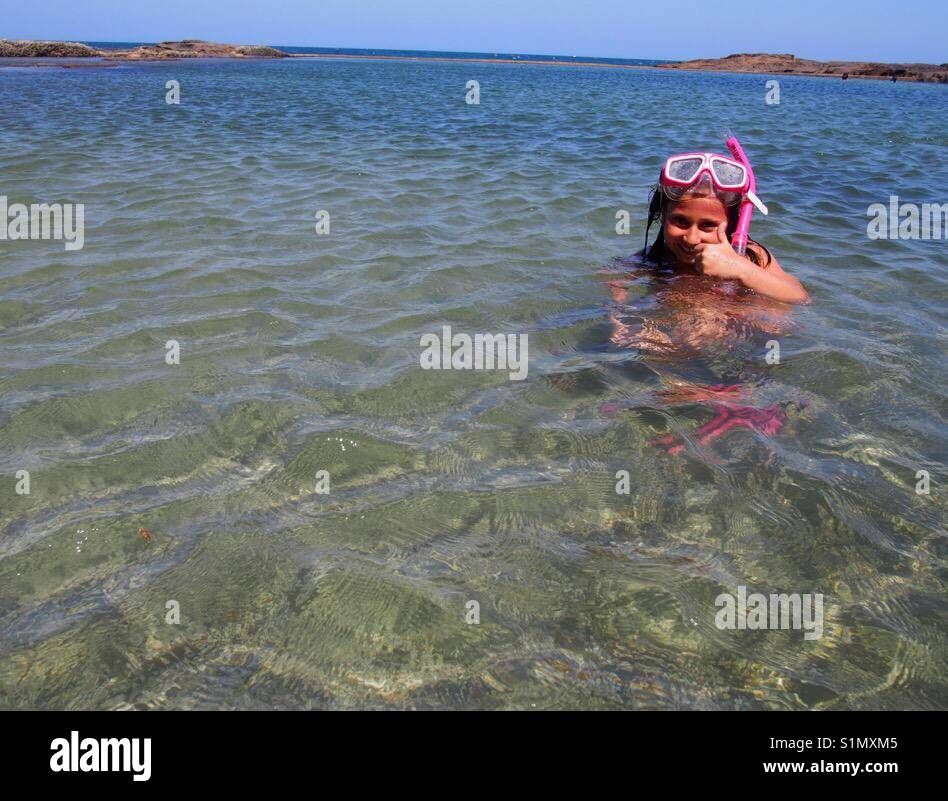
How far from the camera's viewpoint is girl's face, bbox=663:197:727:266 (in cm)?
498

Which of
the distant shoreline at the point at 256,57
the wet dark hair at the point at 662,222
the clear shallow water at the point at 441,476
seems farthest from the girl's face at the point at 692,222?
the distant shoreline at the point at 256,57

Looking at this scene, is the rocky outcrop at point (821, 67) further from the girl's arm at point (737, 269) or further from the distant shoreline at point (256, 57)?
the girl's arm at point (737, 269)

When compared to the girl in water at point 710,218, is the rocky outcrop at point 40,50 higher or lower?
higher

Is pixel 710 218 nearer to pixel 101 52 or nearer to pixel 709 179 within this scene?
pixel 709 179

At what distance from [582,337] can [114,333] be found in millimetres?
3438

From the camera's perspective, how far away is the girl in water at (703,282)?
16.0 ft

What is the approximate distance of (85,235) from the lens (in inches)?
279

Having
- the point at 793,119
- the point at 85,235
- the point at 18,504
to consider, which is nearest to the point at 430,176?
the point at 85,235

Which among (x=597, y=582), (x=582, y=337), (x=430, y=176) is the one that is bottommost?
(x=597, y=582)

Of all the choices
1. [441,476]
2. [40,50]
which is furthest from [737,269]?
[40,50]

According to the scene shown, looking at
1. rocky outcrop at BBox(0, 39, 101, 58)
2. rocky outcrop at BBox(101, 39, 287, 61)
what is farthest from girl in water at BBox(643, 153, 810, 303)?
rocky outcrop at BBox(101, 39, 287, 61)

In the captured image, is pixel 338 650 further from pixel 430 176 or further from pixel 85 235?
pixel 430 176

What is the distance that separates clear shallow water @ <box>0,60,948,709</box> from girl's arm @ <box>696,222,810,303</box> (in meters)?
0.22

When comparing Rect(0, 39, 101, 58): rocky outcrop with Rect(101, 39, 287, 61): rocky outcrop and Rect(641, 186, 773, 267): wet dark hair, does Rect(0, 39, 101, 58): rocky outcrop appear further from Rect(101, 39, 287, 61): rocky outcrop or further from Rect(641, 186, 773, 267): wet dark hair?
Rect(641, 186, 773, 267): wet dark hair
